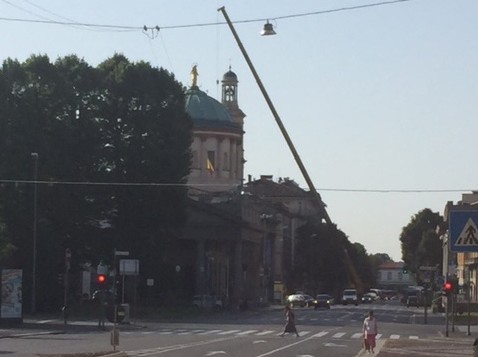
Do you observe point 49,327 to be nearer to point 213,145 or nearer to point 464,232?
point 464,232

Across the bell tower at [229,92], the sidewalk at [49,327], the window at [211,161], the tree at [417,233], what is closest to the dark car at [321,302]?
the window at [211,161]

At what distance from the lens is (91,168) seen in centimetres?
7612

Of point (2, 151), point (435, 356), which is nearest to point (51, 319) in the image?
point (2, 151)

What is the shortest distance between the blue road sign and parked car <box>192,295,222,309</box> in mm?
67795

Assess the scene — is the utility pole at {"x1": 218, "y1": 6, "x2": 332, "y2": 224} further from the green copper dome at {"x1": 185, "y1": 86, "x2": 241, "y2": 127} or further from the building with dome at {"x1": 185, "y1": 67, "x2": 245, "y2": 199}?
the green copper dome at {"x1": 185, "y1": 86, "x2": 241, "y2": 127}

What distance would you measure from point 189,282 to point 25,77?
32.4 m

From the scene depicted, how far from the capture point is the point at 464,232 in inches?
807

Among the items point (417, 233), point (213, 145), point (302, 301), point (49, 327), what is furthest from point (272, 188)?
point (49, 327)

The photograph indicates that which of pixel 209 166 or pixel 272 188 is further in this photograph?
pixel 272 188

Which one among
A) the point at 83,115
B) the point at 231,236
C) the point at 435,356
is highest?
the point at 83,115

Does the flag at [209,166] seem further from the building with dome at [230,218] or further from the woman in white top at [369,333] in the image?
the woman in white top at [369,333]

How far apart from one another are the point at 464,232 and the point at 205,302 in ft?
235

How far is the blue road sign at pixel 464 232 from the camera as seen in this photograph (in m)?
20.3

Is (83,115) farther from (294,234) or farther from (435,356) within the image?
(294,234)
